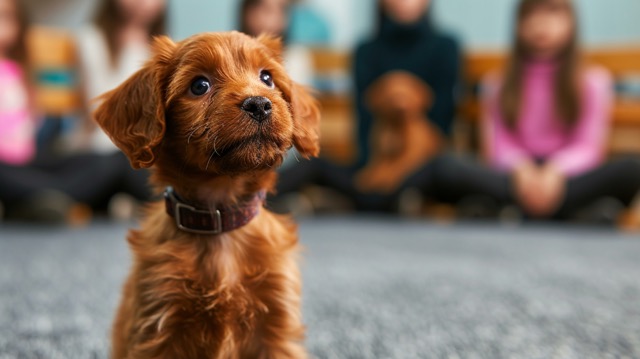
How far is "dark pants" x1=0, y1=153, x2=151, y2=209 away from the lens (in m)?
2.79

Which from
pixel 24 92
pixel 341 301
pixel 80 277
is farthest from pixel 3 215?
pixel 341 301

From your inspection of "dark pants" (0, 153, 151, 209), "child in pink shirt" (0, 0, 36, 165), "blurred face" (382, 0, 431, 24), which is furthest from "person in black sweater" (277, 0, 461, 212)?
"child in pink shirt" (0, 0, 36, 165)

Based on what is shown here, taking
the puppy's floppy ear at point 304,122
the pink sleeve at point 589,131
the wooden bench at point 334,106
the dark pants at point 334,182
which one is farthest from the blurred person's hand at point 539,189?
the puppy's floppy ear at point 304,122

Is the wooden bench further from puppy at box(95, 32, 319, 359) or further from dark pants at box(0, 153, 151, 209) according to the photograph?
puppy at box(95, 32, 319, 359)

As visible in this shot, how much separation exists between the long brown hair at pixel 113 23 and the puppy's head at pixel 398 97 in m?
1.20

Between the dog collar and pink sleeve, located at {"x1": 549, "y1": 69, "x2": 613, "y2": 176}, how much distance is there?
8.43 ft

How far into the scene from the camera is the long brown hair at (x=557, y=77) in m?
3.07

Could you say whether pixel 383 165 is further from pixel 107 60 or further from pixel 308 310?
pixel 308 310

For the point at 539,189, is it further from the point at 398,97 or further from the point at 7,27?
the point at 7,27

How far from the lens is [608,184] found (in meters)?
2.83

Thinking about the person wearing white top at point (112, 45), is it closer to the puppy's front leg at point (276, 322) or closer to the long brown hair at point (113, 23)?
the long brown hair at point (113, 23)

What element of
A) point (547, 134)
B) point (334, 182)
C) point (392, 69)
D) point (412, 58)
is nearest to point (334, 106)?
point (392, 69)

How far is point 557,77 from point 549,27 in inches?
10.4

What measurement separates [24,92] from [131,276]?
9.19 ft
